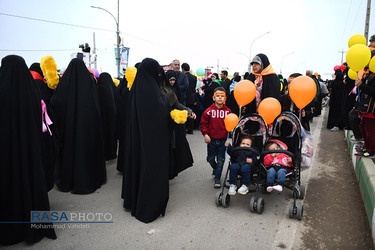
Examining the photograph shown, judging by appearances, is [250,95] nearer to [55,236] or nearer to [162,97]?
[162,97]

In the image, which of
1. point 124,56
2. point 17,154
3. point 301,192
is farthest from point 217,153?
Answer: point 124,56

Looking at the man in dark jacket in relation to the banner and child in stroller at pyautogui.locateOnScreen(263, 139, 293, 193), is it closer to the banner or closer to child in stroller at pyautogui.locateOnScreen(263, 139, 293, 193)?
child in stroller at pyautogui.locateOnScreen(263, 139, 293, 193)

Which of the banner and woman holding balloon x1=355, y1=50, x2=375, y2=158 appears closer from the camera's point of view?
woman holding balloon x1=355, y1=50, x2=375, y2=158

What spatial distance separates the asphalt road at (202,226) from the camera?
3.32 meters

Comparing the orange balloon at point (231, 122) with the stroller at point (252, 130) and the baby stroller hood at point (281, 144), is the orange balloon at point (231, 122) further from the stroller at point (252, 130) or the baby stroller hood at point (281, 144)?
the baby stroller hood at point (281, 144)

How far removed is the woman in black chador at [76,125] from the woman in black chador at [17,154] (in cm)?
131

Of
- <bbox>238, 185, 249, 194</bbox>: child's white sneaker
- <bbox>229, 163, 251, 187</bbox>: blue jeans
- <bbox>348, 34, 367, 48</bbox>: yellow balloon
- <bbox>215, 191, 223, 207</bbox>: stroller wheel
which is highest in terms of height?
<bbox>348, 34, 367, 48</bbox>: yellow balloon

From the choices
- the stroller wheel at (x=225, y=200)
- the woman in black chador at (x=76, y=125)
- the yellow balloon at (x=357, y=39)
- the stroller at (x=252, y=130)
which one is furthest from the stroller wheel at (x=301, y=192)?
the yellow balloon at (x=357, y=39)

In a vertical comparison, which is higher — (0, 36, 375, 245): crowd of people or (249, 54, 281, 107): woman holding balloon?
(249, 54, 281, 107): woman holding balloon

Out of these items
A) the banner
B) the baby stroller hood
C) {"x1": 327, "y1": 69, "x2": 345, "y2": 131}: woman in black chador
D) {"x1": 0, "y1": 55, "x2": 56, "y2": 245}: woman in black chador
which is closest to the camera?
{"x1": 0, "y1": 55, "x2": 56, "y2": 245}: woman in black chador

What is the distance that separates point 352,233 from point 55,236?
12.4ft

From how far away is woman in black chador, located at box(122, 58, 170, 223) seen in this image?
3775 mm

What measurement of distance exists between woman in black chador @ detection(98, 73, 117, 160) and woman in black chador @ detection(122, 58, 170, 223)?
2.57 metres

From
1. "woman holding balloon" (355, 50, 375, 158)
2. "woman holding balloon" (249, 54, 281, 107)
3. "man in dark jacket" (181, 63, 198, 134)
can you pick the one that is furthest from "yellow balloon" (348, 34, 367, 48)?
"man in dark jacket" (181, 63, 198, 134)
